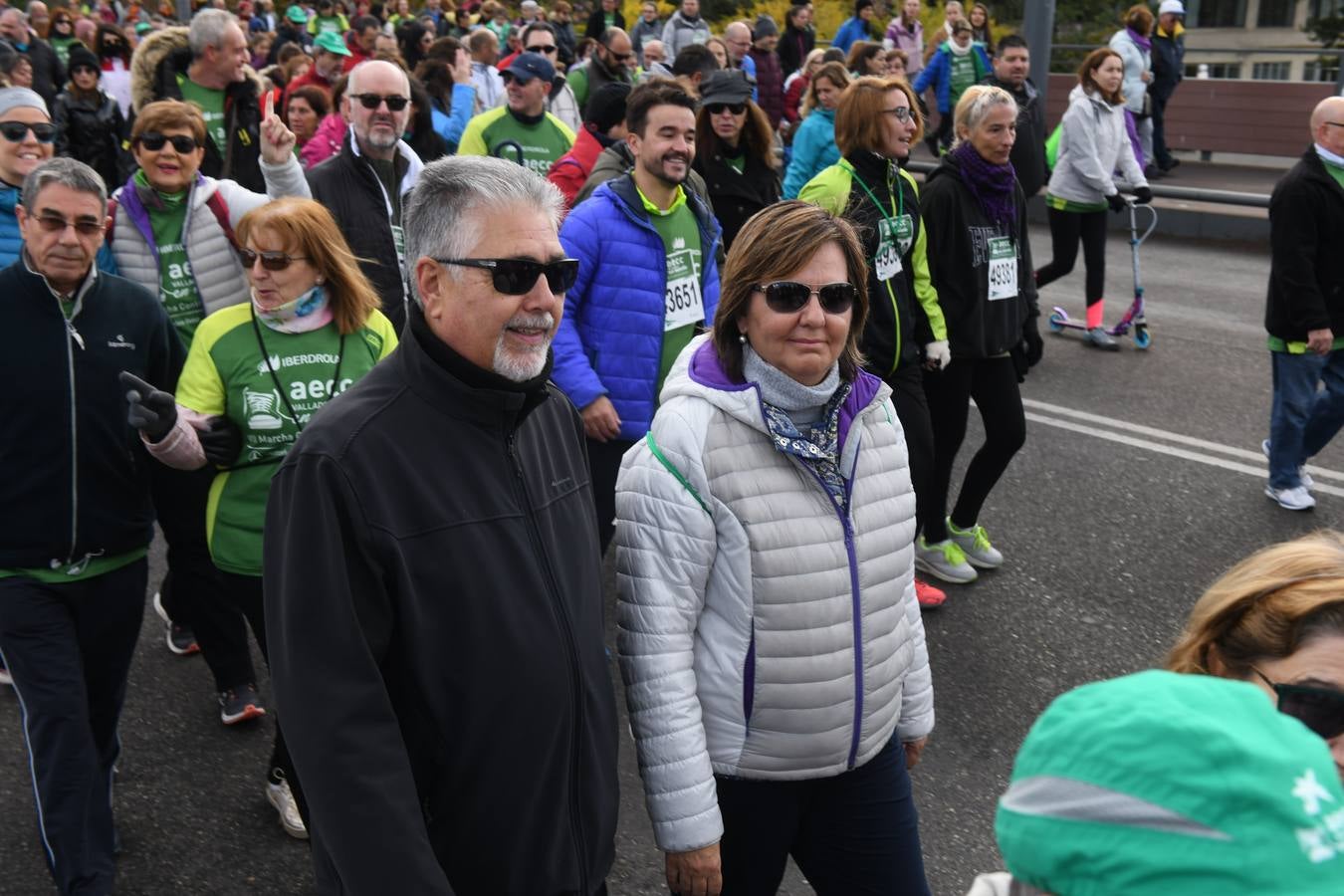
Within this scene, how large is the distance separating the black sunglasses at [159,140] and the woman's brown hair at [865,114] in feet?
7.94

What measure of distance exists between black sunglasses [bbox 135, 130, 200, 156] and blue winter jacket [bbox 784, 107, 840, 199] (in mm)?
4056

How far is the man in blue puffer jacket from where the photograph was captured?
173 inches

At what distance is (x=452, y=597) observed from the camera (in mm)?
2115

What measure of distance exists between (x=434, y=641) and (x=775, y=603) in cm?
75

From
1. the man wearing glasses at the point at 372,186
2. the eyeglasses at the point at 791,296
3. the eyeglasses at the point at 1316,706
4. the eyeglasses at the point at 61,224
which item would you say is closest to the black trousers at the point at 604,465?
the man wearing glasses at the point at 372,186

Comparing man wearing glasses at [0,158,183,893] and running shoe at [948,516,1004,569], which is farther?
running shoe at [948,516,1004,569]

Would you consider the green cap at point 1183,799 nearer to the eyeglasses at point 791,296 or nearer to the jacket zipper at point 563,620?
the jacket zipper at point 563,620

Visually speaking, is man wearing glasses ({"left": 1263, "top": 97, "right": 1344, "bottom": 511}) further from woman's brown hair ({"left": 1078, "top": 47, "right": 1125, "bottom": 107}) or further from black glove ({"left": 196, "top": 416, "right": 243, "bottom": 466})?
black glove ({"left": 196, "top": 416, "right": 243, "bottom": 466})

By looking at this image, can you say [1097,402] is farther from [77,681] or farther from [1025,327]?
[77,681]

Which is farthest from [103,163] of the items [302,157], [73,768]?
[73,768]

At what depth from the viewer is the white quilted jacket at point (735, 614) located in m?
2.55

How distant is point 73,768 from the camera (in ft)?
11.3

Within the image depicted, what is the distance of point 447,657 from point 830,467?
920mm

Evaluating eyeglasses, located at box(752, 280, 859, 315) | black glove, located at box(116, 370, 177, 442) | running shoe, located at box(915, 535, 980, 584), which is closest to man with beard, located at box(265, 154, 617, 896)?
eyeglasses, located at box(752, 280, 859, 315)
